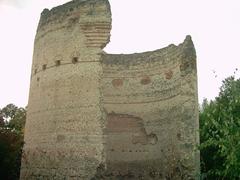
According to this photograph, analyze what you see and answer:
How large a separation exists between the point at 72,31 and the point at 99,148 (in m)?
4.83

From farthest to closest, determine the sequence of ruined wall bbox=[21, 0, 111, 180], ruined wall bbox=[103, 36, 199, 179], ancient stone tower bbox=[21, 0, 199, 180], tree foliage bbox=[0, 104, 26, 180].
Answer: tree foliage bbox=[0, 104, 26, 180] → ruined wall bbox=[103, 36, 199, 179] → ancient stone tower bbox=[21, 0, 199, 180] → ruined wall bbox=[21, 0, 111, 180]

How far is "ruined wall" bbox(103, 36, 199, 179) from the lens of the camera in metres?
15.4

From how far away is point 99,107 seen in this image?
531 inches

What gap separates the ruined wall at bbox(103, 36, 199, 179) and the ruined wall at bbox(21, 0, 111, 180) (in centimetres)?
377

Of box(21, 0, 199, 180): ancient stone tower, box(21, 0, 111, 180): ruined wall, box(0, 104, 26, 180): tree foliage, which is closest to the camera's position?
box(21, 0, 111, 180): ruined wall

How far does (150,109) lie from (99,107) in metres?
4.98

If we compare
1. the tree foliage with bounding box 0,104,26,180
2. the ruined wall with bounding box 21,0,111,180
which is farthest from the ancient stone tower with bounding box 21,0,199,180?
the tree foliage with bounding box 0,104,26,180

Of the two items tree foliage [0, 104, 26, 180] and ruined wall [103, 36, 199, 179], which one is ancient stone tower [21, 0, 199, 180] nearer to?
ruined wall [103, 36, 199, 179]

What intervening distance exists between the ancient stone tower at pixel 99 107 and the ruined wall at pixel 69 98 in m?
0.04

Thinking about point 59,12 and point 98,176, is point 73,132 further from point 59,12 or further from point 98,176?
point 59,12

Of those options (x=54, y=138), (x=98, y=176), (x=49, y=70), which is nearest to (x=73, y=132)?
(x=54, y=138)

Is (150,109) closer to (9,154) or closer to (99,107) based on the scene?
(99,107)

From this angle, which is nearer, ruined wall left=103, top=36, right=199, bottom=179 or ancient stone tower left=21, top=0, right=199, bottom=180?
ancient stone tower left=21, top=0, right=199, bottom=180

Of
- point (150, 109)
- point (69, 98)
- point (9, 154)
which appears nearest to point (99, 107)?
point (69, 98)
